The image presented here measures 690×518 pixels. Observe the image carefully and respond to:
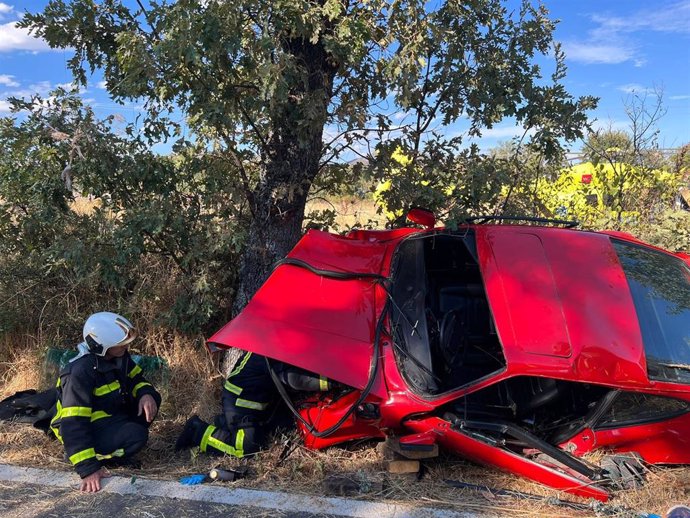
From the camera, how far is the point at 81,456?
10.8 ft

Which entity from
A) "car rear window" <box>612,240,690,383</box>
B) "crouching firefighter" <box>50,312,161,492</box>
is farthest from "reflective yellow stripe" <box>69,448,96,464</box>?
"car rear window" <box>612,240,690,383</box>

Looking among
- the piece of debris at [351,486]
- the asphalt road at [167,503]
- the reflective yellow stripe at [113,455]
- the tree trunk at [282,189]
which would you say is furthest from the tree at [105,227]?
the piece of debris at [351,486]

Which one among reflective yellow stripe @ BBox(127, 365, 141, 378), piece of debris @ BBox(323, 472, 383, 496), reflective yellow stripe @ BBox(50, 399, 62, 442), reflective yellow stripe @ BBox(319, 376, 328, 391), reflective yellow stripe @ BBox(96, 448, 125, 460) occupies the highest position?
reflective yellow stripe @ BBox(127, 365, 141, 378)

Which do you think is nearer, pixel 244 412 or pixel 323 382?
pixel 323 382

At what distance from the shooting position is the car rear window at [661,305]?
10.3 ft

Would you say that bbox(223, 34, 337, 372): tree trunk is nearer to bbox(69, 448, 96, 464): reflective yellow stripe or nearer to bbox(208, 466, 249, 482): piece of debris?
bbox(208, 466, 249, 482): piece of debris

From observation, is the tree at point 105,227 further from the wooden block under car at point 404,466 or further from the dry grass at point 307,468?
the wooden block under car at point 404,466

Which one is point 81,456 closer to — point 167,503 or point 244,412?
point 167,503

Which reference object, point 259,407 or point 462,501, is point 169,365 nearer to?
point 259,407

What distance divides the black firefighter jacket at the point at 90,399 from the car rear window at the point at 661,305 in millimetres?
3215

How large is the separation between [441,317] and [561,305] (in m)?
0.95

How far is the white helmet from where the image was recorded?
3533 mm

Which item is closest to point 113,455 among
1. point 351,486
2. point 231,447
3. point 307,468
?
point 231,447

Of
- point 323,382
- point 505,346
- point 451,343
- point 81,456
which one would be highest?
point 505,346
